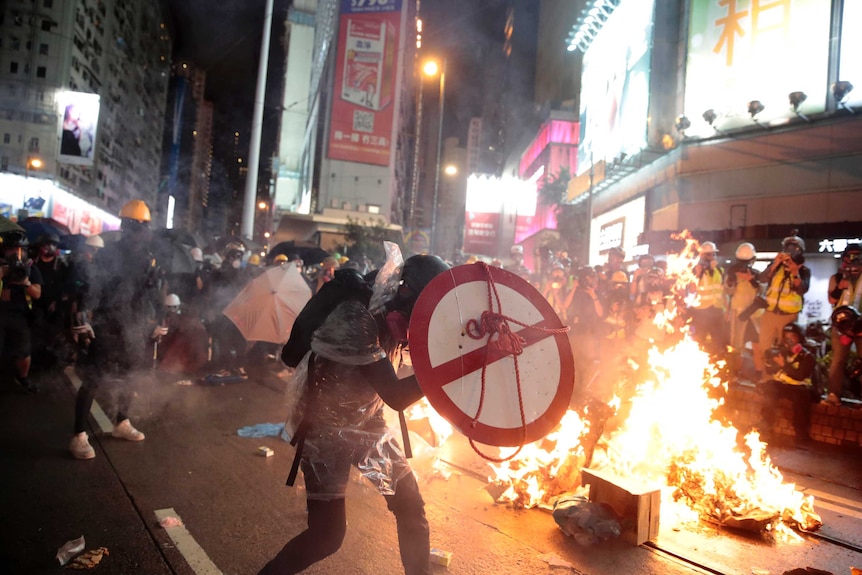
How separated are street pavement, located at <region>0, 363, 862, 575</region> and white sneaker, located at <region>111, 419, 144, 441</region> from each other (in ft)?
0.25

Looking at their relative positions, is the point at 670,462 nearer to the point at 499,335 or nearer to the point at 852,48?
the point at 499,335

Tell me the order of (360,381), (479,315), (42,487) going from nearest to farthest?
(479,315)
(360,381)
(42,487)

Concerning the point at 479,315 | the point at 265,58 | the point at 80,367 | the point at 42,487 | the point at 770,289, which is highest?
the point at 265,58

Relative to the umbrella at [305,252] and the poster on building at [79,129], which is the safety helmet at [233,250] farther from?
the poster on building at [79,129]

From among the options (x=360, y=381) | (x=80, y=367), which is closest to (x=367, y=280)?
(x=360, y=381)

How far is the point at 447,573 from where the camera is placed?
3146 millimetres

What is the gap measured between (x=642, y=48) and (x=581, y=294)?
48.9 ft

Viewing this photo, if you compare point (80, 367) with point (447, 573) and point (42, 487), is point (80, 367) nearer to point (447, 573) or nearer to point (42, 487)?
point (42, 487)

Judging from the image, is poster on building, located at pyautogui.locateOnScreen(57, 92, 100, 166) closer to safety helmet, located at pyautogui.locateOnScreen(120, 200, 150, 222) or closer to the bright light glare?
the bright light glare

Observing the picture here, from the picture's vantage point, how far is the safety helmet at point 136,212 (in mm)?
4997

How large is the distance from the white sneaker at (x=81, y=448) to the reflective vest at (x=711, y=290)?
817 cm

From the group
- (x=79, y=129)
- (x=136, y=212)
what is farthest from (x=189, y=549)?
(x=79, y=129)

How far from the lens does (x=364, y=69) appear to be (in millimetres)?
41281

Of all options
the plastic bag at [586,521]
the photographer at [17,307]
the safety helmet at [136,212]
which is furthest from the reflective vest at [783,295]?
the photographer at [17,307]
